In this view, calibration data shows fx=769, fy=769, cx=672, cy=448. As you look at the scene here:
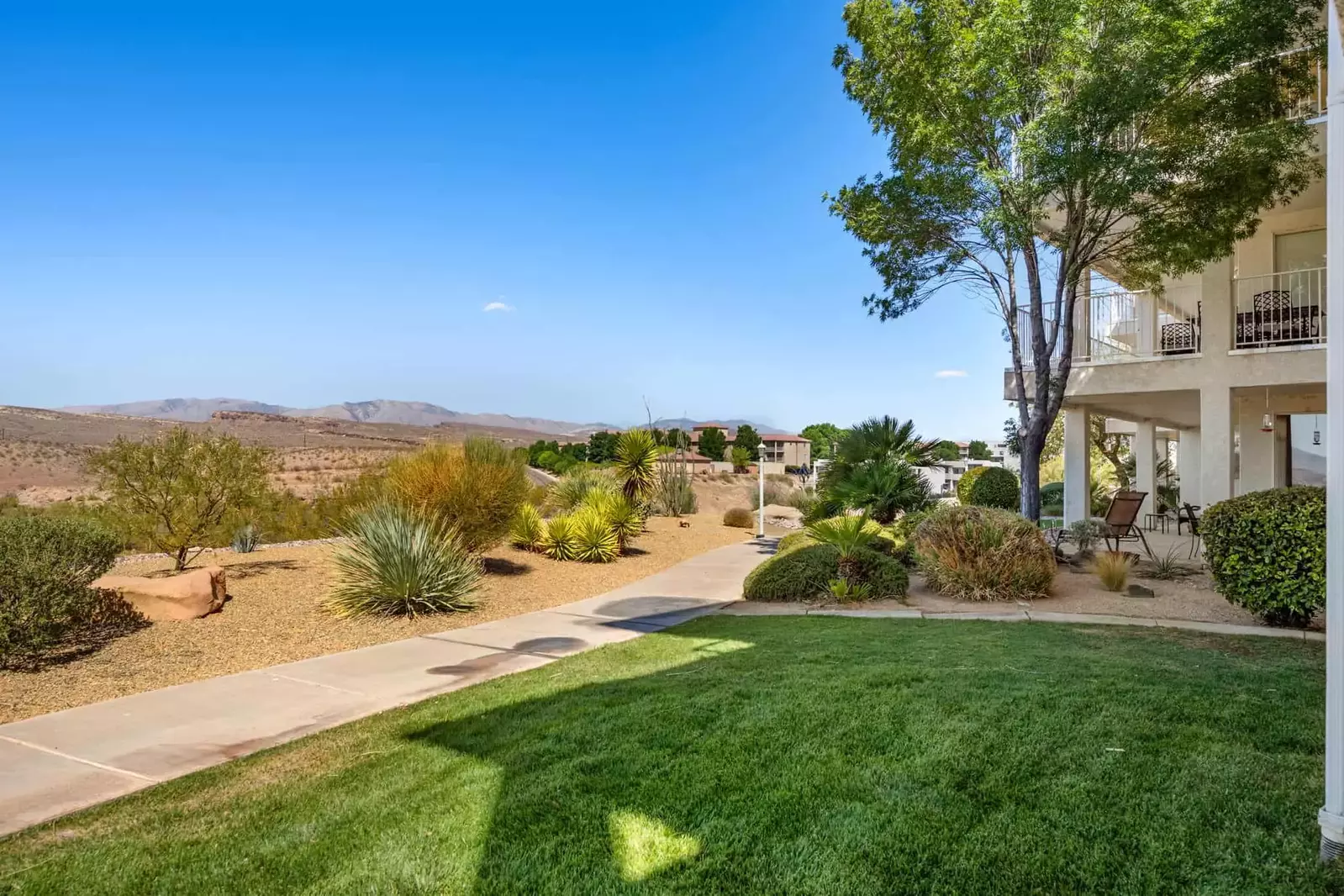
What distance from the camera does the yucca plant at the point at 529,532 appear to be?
1352cm

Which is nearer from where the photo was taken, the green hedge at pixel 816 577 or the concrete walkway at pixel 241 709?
the concrete walkway at pixel 241 709

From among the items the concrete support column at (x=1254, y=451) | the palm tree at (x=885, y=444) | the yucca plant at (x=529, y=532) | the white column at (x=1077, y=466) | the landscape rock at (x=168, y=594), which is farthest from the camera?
the concrete support column at (x=1254, y=451)

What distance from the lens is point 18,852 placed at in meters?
3.12

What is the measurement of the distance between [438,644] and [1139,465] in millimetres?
21256

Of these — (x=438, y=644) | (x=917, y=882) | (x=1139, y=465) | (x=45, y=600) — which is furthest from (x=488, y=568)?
(x=1139, y=465)

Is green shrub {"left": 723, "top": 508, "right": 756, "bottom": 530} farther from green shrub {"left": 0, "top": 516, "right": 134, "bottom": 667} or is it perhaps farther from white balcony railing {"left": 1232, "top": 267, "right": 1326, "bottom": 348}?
green shrub {"left": 0, "top": 516, "right": 134, "bottom": 667}

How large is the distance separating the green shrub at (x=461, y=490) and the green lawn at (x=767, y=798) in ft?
19.6

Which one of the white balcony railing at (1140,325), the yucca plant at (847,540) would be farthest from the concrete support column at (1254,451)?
the yucca plant at (847,540)

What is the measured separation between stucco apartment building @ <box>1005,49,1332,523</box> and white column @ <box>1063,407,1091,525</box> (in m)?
0.02

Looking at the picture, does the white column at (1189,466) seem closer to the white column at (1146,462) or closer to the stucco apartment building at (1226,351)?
the white column at (1146,462)

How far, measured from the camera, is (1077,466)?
15867 mm

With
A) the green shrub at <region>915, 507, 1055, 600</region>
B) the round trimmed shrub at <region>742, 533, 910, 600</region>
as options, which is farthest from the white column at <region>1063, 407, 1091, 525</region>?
the round trimmed shrub at <region>742, 533, 910, 600</region>

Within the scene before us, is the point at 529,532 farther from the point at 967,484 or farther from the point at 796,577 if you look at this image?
the point at 967,484

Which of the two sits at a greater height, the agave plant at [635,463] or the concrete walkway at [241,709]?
the agave plant at [635,463]
